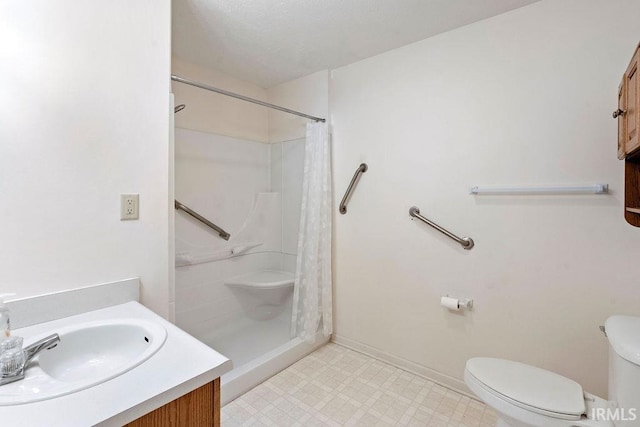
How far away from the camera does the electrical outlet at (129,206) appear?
1.33 meters

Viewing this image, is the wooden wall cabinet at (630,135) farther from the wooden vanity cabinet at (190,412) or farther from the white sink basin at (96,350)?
the white sink basin at (96,350)

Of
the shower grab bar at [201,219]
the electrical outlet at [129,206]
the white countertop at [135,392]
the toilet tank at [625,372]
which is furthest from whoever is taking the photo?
the shower grab bar at [201,219]

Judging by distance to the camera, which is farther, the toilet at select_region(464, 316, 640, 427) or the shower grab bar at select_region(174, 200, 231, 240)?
the shower grab bar at select_region(174, 200, 231, 240)

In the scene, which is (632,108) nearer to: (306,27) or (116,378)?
(306,27)

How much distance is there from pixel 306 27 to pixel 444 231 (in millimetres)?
1517

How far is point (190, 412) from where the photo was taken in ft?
2.54

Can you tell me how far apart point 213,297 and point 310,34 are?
6.72 ft

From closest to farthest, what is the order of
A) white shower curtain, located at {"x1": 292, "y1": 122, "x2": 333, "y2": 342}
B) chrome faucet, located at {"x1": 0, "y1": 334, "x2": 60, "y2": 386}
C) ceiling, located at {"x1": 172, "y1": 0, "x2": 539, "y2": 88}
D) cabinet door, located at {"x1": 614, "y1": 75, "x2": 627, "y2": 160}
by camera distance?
chrome faucet, located at {"x1": 0, "y1": 334, "x2": 60, "y2": 386}, cabinet door, located at {"x1": 614, "y1": 75, "x2": 627, "y2": 160}, ceiling, located at {"x1": 172, "y1": 0, "x2": 539, "y2": 88}, white shower curtain, located at {"x1": 292, "y1": 122, "x2": 333, "y2": 342}

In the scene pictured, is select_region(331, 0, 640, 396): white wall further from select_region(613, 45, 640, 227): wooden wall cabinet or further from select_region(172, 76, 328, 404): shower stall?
select_region(172, 76, 328, 404): shower stall

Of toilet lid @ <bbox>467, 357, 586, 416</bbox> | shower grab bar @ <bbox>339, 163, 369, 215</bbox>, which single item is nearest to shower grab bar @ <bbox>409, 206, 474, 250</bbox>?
shower grab bar @ <bbox>339, 163, 369, 215</bbox>

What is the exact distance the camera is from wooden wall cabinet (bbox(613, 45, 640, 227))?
1.06 m

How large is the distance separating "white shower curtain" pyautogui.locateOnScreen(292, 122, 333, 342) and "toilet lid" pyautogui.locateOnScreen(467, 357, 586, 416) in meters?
1.19

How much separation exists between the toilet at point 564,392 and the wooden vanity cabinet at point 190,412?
1.13 metres
